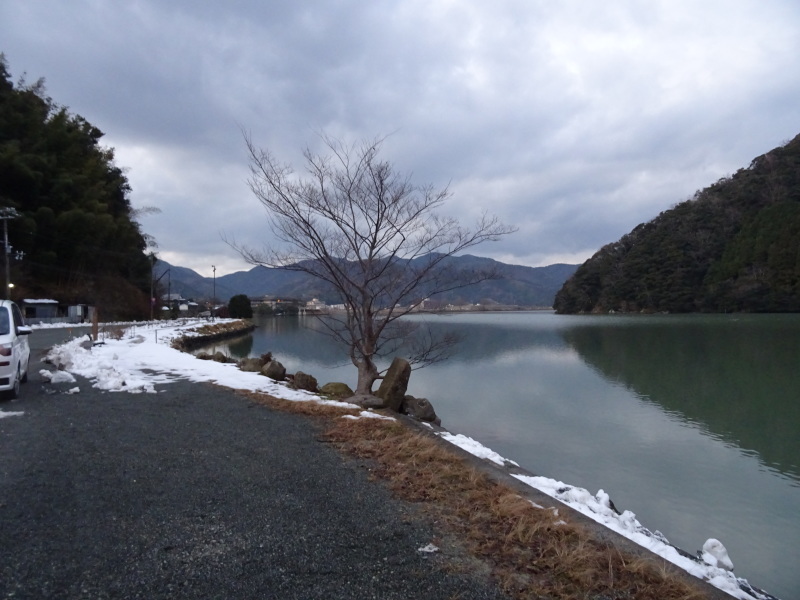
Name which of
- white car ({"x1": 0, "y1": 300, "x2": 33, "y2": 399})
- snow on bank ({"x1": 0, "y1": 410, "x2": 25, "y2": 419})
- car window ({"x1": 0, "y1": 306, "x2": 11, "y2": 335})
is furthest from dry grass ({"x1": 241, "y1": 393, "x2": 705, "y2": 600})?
car window ({"x1": 0, "y1": 306, "x2": 11, "y2": 335})

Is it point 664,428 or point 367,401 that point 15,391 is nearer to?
point 367,401

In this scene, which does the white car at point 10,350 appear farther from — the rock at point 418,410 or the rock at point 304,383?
the rock at point 418,410

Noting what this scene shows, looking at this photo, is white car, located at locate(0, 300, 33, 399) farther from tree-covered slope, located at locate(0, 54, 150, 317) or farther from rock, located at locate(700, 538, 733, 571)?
tree-covered slope, located at locate(0, 54, 150, 317)

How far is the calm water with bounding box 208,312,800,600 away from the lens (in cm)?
579

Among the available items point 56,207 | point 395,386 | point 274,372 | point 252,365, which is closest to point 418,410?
point 395,386

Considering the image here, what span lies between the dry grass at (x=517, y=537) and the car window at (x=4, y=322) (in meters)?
4.78

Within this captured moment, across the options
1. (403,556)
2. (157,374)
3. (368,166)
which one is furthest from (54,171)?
(403,556)

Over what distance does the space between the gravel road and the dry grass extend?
0.66ft

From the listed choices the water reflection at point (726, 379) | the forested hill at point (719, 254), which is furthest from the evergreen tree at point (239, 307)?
the forested hill at point (719, 254)

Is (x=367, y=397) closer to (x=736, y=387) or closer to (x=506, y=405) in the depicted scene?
(x=506, y=405)

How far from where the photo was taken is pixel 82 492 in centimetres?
340

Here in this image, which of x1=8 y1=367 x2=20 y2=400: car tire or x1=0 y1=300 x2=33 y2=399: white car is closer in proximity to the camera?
x1=0 y1=300 x2=33 y2=399: white car

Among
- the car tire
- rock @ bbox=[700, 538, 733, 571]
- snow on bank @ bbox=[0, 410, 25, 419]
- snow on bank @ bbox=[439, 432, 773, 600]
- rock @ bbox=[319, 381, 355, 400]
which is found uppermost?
the car tire

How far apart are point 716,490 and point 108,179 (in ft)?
135
